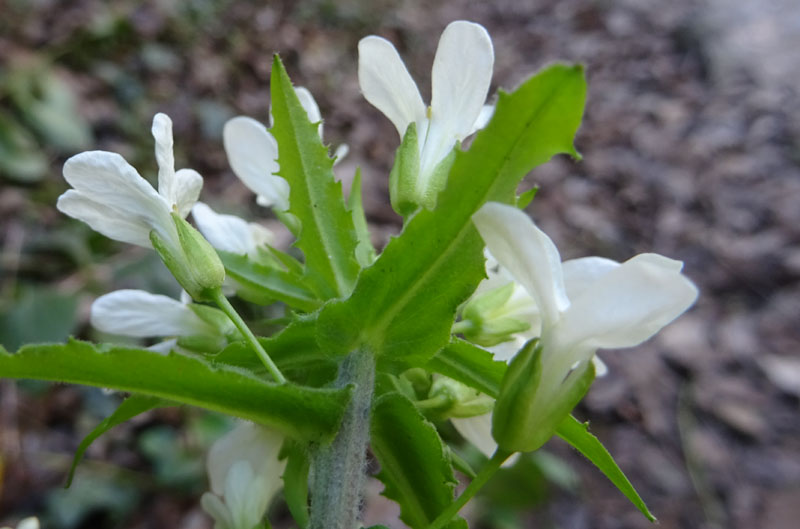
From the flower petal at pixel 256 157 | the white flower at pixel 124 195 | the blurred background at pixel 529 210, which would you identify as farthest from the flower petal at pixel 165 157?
the blurred background at pixel 529 210

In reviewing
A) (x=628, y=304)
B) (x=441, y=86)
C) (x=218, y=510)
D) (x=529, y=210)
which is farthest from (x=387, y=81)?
(x=529, y=210)

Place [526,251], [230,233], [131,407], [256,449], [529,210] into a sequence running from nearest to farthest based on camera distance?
[526,251], [131,407], [256,449], [230,233], [529,210]

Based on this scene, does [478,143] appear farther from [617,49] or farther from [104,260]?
[617,49]

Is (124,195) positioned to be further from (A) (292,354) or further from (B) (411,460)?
(B) (411,460)

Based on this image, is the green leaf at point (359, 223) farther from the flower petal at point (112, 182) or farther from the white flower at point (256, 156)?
the flower petal at point (112, 182)

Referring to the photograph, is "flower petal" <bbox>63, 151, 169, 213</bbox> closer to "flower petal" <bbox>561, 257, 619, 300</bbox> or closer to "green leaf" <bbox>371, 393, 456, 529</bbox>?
"green leaf" <bbox>371, 393, 456, 529</bbox>

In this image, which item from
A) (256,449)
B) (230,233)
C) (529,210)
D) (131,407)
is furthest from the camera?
(529,210)

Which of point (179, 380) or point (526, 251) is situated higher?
point (526, 251)
